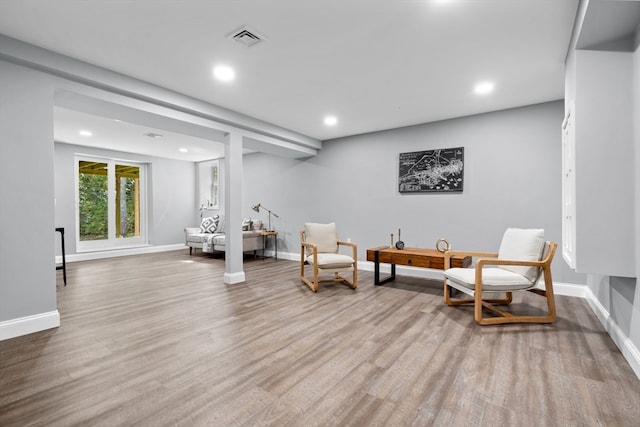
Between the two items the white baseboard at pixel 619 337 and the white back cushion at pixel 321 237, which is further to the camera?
the white back cushion at pixel 321 237

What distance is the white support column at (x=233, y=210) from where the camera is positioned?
14.4 ft

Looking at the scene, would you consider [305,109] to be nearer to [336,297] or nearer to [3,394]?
[336,297]

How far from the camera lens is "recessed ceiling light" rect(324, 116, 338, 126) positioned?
464 cm

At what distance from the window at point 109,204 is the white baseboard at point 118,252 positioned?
0.28 meters

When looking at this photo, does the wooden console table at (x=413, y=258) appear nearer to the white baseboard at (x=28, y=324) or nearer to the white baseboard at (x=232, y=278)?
the white baseboard at (x=232, y=278)

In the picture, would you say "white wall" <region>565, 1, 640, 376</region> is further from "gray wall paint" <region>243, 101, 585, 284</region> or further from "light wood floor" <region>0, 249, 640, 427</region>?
"gray wall paint" <region>243, 101, 585, 284</region>

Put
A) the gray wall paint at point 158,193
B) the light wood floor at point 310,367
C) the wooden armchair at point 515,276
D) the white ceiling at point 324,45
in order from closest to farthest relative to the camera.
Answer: the light wood floor at point 310,367 < the white ceiling at point 324,45 < the wooden armchair at point 515,276 < the gray wall paint at point 158,193

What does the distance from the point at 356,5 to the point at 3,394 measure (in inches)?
129

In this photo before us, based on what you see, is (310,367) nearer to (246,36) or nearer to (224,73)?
(246,36)

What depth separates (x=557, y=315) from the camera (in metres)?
3.08

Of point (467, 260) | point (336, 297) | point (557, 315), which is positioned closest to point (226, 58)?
point (336, 297)

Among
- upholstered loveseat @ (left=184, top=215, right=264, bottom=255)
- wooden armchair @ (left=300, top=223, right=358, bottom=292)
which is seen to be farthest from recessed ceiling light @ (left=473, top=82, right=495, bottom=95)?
upholstered loveseat @ (left=184, top=215, right=264, bottom=255)

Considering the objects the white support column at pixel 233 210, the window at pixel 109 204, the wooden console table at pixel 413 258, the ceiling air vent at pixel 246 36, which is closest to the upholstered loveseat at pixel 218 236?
the window at pixel 109 204

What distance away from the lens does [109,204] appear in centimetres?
715
